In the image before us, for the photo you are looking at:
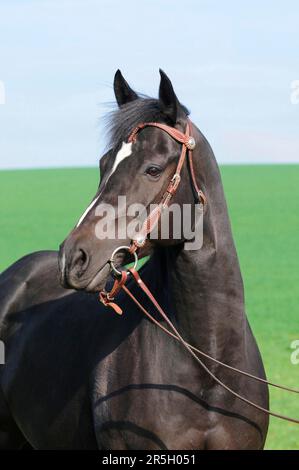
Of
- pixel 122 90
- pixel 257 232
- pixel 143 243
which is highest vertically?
pixel 122 90

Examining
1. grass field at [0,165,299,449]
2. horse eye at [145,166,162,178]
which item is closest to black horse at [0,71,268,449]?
horse eye at [145,166,162,178]

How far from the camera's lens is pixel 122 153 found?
4.53 m

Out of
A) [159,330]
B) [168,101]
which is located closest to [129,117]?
[168,101]

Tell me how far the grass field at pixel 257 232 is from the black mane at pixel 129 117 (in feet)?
17.1

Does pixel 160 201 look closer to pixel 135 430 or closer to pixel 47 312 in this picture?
pixel 135 430

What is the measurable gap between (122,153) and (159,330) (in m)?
0.99

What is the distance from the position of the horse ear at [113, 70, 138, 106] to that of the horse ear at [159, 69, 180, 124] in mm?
384

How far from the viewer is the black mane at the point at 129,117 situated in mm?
4594

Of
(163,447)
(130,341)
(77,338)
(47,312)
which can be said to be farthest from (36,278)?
(163,447)

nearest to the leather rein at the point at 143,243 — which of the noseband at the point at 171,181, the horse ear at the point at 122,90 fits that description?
the noseband at the point at 171,181

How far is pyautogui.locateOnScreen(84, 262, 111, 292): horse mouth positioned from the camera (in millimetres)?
4383

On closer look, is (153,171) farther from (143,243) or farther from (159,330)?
(159,330)

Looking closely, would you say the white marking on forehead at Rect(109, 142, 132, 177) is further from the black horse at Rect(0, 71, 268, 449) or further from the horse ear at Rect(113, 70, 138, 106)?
the horse ear at Rect(113, 70, 138, 106)

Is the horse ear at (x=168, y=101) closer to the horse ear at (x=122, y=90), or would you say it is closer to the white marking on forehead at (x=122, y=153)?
the white marking on forehead at (x=122, y=153)
